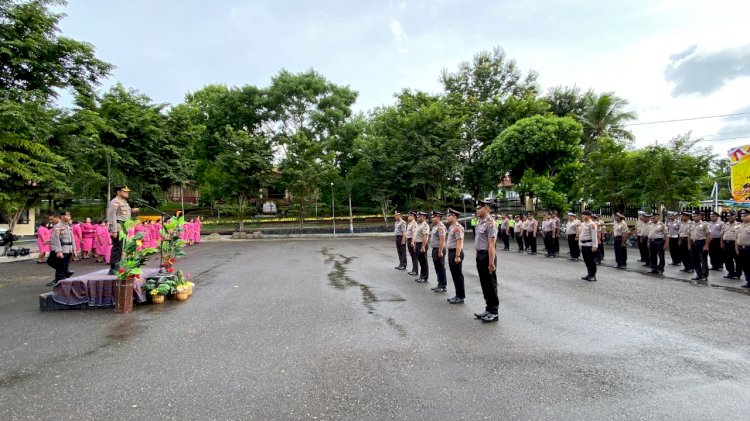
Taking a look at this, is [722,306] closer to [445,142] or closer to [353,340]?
[353,340]

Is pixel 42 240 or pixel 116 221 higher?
pixel 116 221

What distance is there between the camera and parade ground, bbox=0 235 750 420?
352 centimetres

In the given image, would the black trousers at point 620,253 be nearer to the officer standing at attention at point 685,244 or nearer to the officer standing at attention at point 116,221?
the officer standing at attention at point 685,244

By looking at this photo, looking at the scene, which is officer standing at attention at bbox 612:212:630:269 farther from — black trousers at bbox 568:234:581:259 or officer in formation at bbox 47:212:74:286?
officer in formation at bbox 47:212:74:286

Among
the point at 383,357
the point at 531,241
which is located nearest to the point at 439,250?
the point at 383,357

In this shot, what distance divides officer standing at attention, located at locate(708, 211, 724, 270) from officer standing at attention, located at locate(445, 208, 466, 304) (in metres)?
8.05

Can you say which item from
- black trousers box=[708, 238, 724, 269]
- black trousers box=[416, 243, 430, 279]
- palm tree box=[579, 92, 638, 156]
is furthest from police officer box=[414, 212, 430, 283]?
palm tree box=[579, 92, 638, 156]

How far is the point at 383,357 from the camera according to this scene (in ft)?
15.4

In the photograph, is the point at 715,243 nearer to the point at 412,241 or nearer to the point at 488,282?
the point at 412,241

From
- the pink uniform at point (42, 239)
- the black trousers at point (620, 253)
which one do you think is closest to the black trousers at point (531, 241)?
the black trousers at point (620, 253)

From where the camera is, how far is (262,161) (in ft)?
100

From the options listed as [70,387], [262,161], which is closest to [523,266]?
[70,387]

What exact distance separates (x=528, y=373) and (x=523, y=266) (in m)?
9.02

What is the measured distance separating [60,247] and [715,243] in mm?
16901
